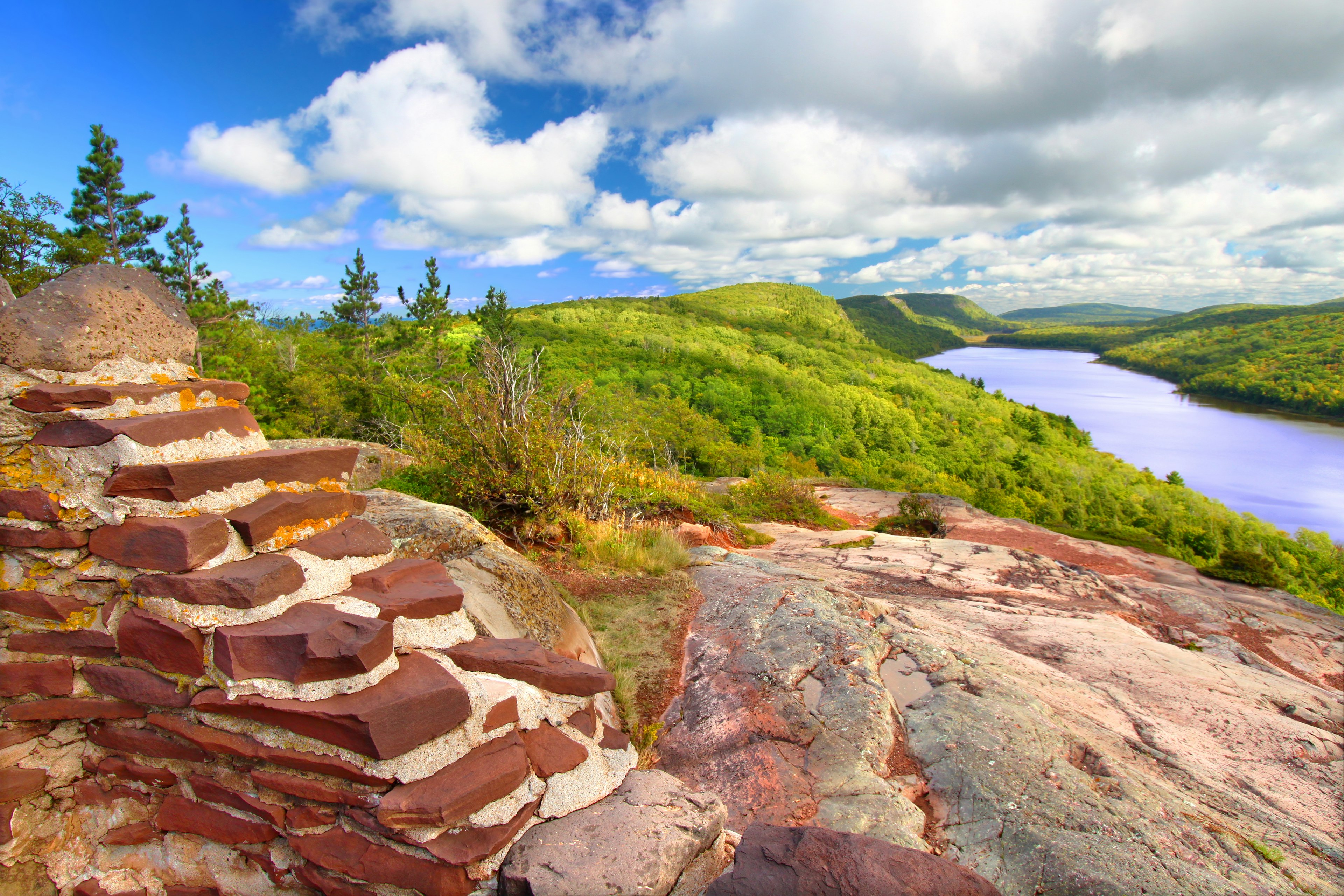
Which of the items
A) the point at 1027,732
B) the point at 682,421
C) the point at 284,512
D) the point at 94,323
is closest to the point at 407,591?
the point at 284,512

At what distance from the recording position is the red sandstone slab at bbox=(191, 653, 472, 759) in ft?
7.44

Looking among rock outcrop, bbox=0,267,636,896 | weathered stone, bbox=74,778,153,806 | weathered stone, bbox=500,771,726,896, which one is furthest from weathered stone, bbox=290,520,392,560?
weathered stone, bbox=500,771,726,896

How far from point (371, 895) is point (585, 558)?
4.34 m

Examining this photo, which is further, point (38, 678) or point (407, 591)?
point (407, 591)

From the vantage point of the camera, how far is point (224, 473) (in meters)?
2.86

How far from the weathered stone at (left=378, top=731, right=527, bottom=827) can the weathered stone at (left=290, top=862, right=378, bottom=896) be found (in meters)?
0.34

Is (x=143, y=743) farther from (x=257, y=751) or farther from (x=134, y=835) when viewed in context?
(x=257, y=751)

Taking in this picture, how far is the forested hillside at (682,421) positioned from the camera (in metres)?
7.81

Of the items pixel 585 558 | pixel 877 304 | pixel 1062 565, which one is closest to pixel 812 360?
pixel 1062 565

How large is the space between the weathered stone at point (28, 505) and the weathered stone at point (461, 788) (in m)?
2.10

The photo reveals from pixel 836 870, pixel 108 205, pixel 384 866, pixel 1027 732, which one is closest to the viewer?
pixel 836 870

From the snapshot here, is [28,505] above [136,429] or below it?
below

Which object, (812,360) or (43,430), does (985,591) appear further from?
(812,360)

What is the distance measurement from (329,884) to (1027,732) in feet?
13.8
